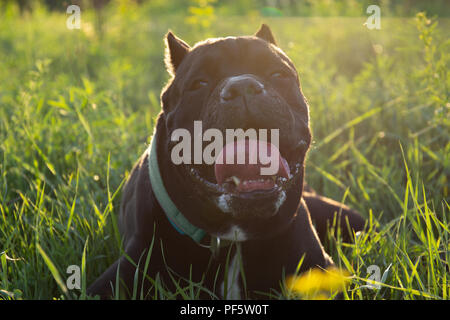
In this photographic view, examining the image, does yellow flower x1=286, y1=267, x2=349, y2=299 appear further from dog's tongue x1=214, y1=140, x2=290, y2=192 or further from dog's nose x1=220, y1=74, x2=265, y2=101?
dog's nose x1=220, y1=74, x2=265, y2=101

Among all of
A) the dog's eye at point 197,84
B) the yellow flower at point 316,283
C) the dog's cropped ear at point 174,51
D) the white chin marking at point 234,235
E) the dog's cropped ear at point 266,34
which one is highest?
the dog's cropped ear at point 266,34

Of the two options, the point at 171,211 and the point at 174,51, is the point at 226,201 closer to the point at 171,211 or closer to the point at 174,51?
the point at 171,211

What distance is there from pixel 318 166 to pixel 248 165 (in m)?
1.66

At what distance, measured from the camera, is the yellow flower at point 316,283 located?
1.99 m

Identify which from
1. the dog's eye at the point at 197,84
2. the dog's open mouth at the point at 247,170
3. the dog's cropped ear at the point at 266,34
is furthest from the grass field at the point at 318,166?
the dog's cropped ear at the point at 266,34

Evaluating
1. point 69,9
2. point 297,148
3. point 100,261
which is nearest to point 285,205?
point 297,148

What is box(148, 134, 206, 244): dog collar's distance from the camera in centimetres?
200

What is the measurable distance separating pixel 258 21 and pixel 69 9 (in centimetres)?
607

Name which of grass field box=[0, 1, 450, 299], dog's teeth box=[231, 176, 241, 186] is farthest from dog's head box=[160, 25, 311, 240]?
grass field box=[0, 1, 450, 299]

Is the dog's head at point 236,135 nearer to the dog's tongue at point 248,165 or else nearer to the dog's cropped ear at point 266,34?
the dog's tongue at point 248,165

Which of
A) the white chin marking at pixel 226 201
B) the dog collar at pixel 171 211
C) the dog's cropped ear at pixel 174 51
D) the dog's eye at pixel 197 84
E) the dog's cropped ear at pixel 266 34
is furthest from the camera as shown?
the dog's cropped ear at pixel 266 34

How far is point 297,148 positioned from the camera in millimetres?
2070

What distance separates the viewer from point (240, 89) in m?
1.91

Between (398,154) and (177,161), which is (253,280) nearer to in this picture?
(177,161)
